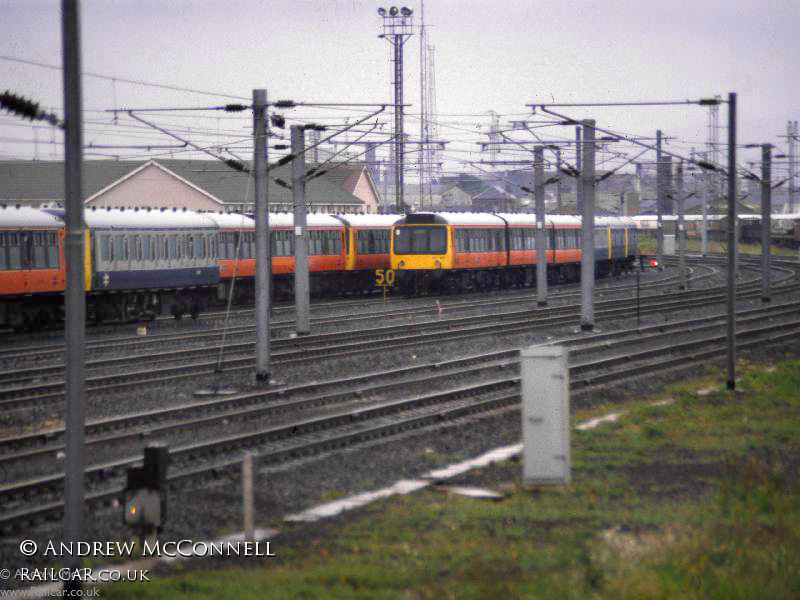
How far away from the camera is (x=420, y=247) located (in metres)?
48.0

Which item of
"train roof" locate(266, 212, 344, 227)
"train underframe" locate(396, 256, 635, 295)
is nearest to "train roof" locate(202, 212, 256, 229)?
"train roof" locate(266, 212, 344, 227)

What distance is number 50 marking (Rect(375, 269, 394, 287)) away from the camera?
49375 mm

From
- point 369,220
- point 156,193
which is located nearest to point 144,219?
point 369,220

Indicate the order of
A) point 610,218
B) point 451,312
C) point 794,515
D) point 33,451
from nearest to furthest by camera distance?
point 794,515 < point 33,451 < point 451,312 < point 610,218

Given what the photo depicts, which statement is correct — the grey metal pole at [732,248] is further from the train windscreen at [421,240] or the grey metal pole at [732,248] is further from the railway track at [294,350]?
the train windscreen at [421,240]

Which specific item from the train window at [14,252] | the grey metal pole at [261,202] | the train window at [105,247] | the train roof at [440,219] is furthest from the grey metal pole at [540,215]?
the grey metal pole at [261,202]

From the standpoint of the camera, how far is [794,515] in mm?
11445

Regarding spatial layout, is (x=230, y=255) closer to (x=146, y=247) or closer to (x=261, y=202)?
(x=146, y=247)

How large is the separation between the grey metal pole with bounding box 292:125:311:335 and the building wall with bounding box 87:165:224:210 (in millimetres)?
47504

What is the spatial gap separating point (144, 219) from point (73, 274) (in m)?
28.0

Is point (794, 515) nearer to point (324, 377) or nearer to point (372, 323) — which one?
point (324, 377)

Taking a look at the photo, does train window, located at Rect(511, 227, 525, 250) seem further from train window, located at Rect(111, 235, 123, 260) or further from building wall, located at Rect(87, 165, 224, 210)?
building wall, located at Rect(87, 165, 224, 210)

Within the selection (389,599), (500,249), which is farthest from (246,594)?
(500,249)

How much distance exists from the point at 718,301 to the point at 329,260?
15258 mm
